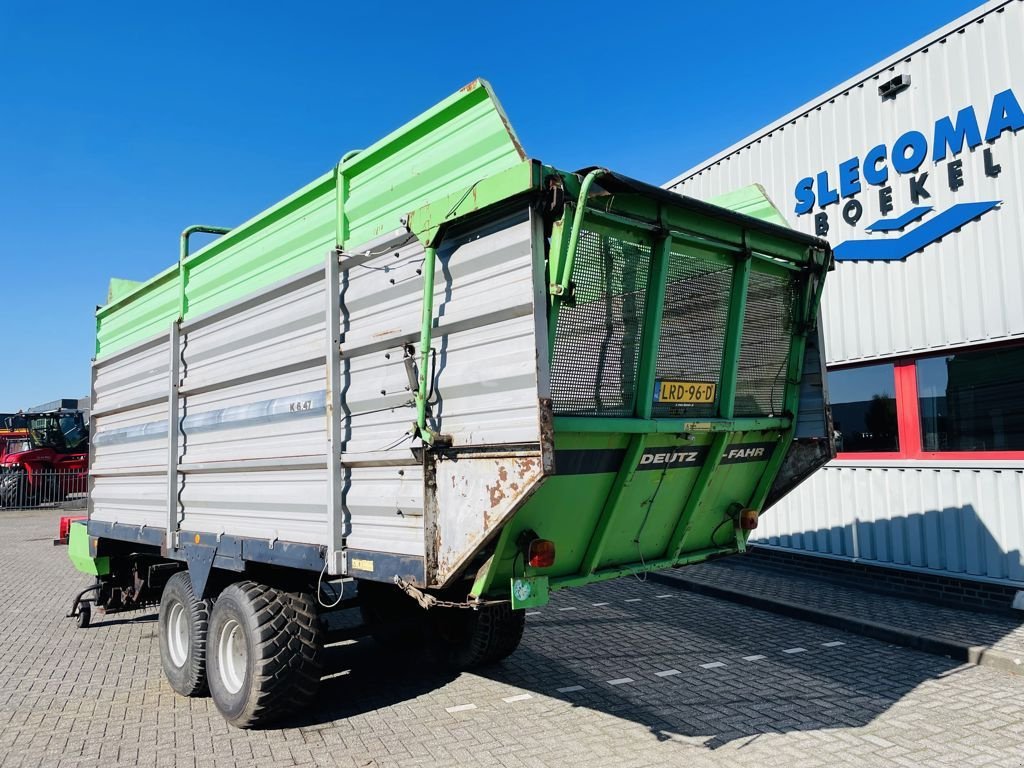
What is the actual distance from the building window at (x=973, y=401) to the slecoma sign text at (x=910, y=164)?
1751 millimetres

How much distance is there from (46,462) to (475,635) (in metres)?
26.3

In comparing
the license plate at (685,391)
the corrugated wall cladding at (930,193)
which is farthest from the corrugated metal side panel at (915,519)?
the license plate at (685,391)

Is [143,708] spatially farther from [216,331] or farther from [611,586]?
[611,586]

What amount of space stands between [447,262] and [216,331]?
2.41m

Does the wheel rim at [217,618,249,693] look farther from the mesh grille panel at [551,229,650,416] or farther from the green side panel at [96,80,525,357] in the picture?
the mesh grille panel at [551,229,650,416]

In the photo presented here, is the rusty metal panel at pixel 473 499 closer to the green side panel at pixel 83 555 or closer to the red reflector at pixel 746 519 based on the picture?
the red reflector at pixel 746 519

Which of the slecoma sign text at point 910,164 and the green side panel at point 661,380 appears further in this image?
the slecoma sign text at point 910,164

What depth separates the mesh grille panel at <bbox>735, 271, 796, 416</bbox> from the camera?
4.55m

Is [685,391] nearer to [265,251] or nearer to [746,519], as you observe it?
[746,519]

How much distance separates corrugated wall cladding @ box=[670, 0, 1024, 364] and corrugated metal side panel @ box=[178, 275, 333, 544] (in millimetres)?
4704

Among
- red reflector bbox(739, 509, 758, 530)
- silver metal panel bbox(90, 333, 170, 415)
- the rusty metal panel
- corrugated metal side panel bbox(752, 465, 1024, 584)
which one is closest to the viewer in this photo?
the rusty metal panel

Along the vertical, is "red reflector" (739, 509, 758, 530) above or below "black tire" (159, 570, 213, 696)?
above

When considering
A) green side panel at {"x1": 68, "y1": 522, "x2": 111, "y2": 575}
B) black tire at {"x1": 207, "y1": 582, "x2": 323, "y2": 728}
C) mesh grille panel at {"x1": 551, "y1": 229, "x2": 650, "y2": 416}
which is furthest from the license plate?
green side panel at {"x1": 68, "y1": 522, "x2": 111, "y2": 575}

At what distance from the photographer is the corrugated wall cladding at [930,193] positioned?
694cm
